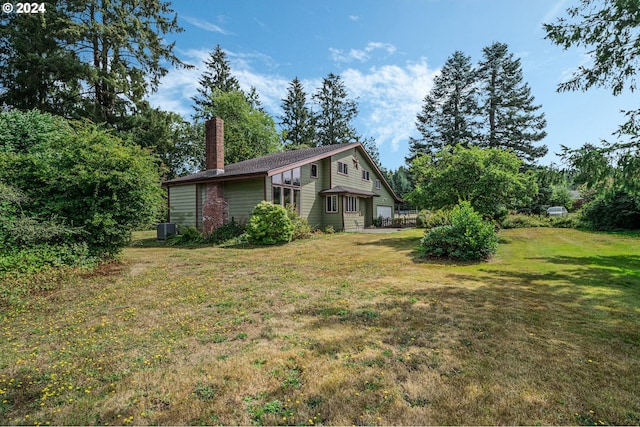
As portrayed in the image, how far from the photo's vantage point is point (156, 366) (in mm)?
3152

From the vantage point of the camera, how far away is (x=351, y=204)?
2091 cm

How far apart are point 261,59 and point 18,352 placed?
26.9 meters

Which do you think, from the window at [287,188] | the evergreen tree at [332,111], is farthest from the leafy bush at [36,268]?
the evergreen tree at [332,111]

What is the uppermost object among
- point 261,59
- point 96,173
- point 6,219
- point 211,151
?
point 261,59

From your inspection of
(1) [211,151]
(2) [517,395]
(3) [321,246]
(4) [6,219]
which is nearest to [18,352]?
(4) [6,219]

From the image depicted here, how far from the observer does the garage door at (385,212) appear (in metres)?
25.7

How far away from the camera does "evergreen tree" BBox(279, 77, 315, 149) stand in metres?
41.3

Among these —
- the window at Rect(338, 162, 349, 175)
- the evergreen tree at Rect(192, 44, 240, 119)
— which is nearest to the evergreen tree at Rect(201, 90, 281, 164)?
the evergreen tree at Rect(192, 44, 240, 119)

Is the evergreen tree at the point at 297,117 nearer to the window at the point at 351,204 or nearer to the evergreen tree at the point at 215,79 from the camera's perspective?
the evergreen tree at the point at 215,79

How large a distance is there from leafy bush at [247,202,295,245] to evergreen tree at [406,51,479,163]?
84.4 ft

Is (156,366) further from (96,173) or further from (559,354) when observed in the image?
(96,173)

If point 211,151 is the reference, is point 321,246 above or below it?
below

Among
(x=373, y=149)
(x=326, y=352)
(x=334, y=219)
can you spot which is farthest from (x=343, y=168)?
(x=373, y=149)

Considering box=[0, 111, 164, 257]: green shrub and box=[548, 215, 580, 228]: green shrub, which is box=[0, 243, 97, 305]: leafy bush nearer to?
box=[0, 111, 164, 257]: green shrub
